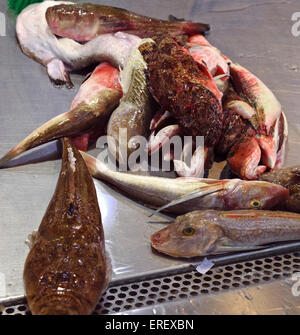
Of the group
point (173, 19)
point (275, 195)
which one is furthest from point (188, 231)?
point (173, 19)

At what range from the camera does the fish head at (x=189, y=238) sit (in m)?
1.92

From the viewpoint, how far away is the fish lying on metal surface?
2.44 meters

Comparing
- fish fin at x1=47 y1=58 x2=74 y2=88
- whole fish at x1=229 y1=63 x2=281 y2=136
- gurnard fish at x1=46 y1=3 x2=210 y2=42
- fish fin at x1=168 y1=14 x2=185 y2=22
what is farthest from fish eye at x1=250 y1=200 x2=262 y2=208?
fish fin at x1=168 y1=14 x2=185 y2=22

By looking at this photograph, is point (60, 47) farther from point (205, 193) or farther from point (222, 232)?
point (222, 232)

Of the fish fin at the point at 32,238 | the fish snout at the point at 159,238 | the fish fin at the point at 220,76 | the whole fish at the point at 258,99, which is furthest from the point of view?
the fish fin at the point at 220,76

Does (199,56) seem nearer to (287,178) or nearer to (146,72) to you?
(146,72)

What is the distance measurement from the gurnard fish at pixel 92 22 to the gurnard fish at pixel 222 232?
1.85 m

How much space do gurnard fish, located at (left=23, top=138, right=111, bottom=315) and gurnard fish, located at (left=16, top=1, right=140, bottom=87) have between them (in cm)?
133

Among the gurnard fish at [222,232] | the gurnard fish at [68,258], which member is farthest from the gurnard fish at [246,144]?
the gurnard fish at [68,258]

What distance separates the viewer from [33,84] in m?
3.10

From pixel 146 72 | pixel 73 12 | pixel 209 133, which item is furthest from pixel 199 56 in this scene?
pixel 73 12

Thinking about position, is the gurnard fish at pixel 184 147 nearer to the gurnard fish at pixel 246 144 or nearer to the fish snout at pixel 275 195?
the gurnard fish at pixel 246 144

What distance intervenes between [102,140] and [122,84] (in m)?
0.39

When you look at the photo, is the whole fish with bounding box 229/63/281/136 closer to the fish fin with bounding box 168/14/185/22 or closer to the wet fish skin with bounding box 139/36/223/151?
the wet fish skin with bounding box 139/36/223/151
